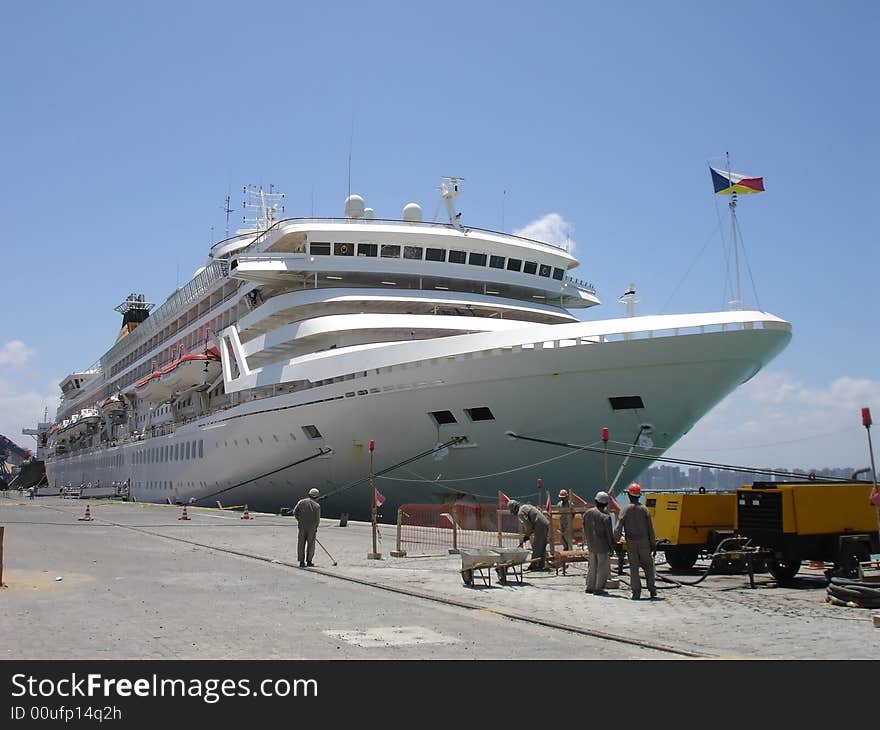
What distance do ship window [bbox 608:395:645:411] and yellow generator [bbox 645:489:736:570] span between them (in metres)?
6.42

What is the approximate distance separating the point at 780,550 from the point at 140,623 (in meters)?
7.74

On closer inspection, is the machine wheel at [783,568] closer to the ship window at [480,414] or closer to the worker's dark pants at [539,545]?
the worker's dark pants at [539,545]

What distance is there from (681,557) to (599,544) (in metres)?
2.45

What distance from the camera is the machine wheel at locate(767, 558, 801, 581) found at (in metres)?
10.9

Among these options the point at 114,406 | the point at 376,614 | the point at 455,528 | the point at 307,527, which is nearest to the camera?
the point at 376,614

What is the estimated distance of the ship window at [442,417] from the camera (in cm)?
2083

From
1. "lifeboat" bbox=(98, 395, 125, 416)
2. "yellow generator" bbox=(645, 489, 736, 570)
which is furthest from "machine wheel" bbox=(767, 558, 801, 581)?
"lifeboat" bbox=(98, 395, 125, 416)

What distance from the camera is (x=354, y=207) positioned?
107ft

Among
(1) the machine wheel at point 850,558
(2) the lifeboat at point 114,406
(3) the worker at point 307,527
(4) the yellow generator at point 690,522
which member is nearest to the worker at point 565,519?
(4) the yellow generator at point 690,522

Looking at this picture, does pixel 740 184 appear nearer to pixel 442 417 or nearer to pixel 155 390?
pixel 442 417

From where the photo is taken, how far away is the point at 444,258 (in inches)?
1079

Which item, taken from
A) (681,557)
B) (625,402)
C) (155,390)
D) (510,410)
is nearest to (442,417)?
(510,410)
